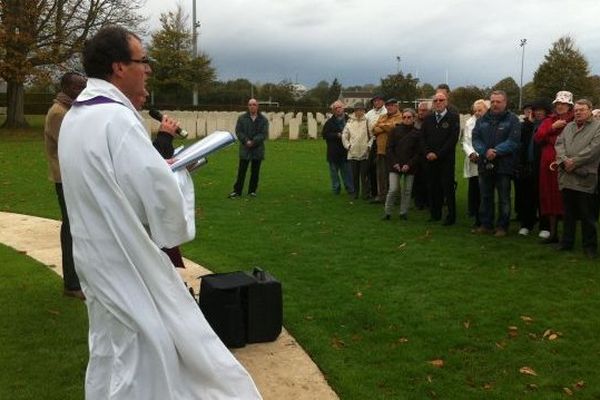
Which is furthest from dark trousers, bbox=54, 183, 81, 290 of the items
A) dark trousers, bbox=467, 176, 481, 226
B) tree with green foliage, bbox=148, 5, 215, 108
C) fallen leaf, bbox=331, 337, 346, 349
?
tree with green foliage, bbox=148, 5, 215, 108

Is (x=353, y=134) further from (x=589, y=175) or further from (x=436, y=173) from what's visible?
(x=589, y=175)

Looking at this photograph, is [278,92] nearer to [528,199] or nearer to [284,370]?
[528,199]

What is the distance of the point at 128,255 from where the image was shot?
2605mm

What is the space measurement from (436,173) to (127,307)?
8256mm

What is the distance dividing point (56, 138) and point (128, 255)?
377 centimetres

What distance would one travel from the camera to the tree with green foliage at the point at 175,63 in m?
42.9

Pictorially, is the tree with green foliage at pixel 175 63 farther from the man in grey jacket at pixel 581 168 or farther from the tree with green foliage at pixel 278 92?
the man in grey jacket at pixel 581 168

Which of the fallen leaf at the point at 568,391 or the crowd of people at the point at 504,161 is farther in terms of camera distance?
the crowd of people at the point at 504,161

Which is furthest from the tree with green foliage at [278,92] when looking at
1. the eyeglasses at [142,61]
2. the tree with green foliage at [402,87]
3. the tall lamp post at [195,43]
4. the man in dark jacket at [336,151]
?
the eyeglasses at [142,61]

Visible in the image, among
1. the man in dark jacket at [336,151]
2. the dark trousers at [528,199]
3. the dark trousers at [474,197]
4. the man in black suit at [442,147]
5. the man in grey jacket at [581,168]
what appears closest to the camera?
the man in grey jacket at [581,168]

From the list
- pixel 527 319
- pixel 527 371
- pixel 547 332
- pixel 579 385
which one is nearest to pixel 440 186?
pixel 527 319

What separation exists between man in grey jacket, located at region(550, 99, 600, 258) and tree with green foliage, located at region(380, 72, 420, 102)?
4545 centimetres

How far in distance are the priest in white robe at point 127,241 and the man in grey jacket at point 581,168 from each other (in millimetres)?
6368

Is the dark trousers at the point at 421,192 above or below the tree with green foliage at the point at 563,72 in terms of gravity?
below
